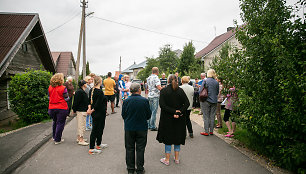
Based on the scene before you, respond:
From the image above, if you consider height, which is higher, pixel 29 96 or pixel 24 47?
pixel 24 47

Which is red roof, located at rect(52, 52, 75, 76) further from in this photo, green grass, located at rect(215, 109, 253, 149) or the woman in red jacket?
green grass, located at rect(215, 109, 253, 149)

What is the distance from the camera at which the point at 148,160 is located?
4.16 metres

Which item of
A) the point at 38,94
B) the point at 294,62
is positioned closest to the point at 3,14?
the point at 38,94

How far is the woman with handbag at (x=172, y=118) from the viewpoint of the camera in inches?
151

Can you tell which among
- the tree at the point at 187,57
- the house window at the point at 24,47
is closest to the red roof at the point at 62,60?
the house window at the point at 24,47

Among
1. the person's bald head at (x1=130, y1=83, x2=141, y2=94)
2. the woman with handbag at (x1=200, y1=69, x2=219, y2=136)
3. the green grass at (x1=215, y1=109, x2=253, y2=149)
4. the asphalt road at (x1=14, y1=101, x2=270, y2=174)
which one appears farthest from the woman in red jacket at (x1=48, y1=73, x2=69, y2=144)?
the green grass at (x1=215, y1=109, x2=253, y2=149)

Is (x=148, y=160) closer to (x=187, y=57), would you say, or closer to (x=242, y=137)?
(x=242, y=137)

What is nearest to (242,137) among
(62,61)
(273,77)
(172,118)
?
(273,77)

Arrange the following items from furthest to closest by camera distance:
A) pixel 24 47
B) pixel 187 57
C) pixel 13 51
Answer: pixel 187 57, pixel 24 47, pixel 13 51

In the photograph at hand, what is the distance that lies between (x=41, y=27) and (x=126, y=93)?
28.9 ft

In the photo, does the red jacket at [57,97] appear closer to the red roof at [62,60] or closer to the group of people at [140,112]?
the group of people at [140,112]

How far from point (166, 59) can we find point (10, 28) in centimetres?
2510

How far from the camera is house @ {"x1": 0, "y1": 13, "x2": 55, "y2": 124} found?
9922 millimetres

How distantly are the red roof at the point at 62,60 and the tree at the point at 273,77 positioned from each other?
30.9 meters
